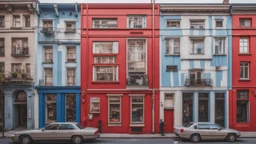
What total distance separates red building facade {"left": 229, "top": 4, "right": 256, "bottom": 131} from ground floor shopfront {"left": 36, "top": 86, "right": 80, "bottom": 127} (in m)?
15.5

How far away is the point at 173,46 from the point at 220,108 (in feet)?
25.6

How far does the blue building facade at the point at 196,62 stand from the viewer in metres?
22.1

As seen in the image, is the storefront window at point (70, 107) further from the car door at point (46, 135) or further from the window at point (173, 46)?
the window at point (173, 46)

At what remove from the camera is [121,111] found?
72.5 ft

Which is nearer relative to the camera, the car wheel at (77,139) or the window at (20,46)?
the car wheel at (77,139)

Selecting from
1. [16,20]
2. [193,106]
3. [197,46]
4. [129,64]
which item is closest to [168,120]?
[193,106]

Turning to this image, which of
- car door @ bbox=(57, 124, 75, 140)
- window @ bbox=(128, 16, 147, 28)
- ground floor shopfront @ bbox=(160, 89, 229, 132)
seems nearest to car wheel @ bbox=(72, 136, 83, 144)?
car door @ bbox=(57, 124, 75, 140)

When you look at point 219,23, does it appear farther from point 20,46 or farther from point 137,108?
point 20,46

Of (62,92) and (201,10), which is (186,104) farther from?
(62,92)

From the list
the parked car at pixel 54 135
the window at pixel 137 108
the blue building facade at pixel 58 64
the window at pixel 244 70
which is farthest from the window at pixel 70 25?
the window at pixel 244 70

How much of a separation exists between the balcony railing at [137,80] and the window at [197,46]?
569 cm

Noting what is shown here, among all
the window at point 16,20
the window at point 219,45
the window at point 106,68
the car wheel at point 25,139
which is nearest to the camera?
the car wheel at point 25,139

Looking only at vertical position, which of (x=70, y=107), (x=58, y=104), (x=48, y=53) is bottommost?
(x=70, y=107)

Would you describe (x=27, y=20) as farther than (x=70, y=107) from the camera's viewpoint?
Yes
